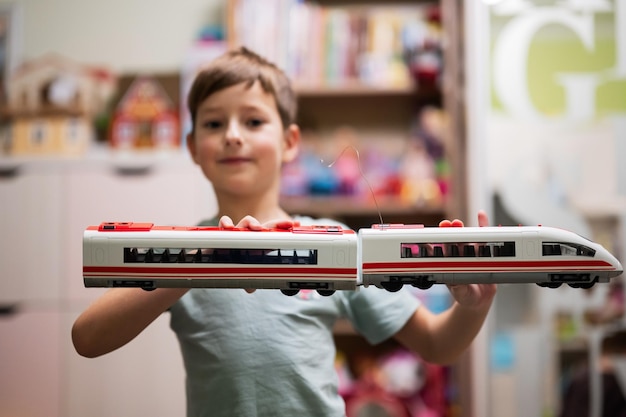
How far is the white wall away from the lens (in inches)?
72.7

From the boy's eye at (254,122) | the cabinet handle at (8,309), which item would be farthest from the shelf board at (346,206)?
the boy's eye at (254,122)

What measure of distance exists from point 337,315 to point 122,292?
0.80 feet

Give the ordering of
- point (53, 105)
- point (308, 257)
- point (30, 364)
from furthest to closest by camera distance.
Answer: point (53, 105) < point (30, 364) < point (308, 257)

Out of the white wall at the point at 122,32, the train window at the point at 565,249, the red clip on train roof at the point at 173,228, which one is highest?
the white wall at the point at 122,32

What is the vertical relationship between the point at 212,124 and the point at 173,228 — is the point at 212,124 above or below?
above

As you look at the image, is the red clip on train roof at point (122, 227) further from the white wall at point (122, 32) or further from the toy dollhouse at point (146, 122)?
the white wall at point (122, 32)

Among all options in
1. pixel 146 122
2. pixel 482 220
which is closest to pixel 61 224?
pixel 146 122

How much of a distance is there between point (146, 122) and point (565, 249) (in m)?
1.33

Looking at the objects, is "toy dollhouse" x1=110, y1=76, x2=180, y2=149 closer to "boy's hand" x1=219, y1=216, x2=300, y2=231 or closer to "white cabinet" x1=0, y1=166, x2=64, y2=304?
"white cabinet" x1=0, y1=166, x2=64, y2=304

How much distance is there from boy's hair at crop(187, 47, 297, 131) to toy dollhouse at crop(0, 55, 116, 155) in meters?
1.02

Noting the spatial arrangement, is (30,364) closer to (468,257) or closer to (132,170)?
(132,170)

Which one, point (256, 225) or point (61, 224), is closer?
point (256, 225)

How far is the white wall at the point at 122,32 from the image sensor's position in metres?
1.85

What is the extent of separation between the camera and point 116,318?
0.59m
